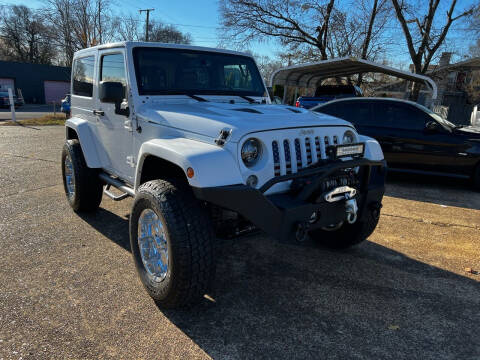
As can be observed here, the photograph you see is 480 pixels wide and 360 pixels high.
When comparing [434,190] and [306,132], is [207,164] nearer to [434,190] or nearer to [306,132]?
[306,132]

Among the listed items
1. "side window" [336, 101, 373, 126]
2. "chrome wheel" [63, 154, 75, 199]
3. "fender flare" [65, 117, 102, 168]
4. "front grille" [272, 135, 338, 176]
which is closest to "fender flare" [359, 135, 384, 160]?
"front grille" [272, 135, 338, 176]

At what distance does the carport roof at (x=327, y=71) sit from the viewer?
11047mm

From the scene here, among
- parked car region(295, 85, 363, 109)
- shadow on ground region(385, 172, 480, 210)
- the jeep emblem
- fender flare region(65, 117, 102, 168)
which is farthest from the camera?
parked car region(295, 85, 363, 109)

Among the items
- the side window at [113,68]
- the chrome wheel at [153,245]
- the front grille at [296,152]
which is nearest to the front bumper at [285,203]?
the front grille at [296,152]

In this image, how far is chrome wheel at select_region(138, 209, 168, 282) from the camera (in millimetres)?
2736

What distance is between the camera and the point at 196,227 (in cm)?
240

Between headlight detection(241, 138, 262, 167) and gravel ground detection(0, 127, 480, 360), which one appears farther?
headlight detection(241, 138, 262, 167)

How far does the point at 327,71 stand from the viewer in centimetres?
1403

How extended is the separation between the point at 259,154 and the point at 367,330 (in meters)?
1.46

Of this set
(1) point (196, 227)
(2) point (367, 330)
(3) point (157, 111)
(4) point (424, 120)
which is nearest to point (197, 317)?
(1) point (196, 227)

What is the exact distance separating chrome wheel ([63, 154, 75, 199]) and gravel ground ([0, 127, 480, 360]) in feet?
0.82

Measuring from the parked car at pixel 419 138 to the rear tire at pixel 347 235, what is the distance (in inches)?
142

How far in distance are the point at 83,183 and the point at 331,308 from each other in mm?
3145

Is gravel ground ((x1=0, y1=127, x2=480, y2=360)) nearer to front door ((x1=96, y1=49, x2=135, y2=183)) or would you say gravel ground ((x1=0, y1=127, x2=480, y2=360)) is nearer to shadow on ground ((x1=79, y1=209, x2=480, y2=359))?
shadow on ground ((x1=79, y1=209, x2=480, y2=359))
